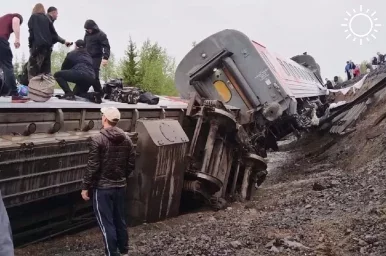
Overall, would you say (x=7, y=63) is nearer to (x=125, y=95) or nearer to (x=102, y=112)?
(x=125, y=95)

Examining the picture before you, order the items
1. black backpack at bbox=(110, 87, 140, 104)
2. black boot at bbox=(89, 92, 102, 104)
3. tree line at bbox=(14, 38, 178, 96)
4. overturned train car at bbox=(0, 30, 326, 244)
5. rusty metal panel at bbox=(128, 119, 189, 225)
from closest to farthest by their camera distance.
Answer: overturned train car at bbox=(0, 30, 326, 244) → rusty metal panel at bbox=(128, 119, 189, 225) → black boot at bbox=(89, 92, 102, 104) → black backpack at bbox=(110, 87, 140, 104) → tree line at bbox=(14, 38, 178, 96)

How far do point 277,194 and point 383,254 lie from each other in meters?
3.94

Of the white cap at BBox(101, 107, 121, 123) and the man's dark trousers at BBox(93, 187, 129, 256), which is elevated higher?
the white cap at BBox(101, 107, 121, 123)

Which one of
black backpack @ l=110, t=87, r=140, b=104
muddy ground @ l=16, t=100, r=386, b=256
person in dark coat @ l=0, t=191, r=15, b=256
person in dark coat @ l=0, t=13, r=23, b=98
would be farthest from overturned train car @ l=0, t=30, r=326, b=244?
Result: person in dark coat @ l=0, t=191, r=15, b=256

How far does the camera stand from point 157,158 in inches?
220

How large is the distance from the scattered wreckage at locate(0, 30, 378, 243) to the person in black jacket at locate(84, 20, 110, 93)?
47 centimetres

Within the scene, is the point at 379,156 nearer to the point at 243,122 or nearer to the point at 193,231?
the point at 243,122

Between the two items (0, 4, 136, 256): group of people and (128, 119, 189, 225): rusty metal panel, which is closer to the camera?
(0, 4, 136, 256): group of people

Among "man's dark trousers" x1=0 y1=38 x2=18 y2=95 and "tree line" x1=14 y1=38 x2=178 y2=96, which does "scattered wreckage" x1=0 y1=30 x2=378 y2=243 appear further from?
"tree line" x1=14 y1=38 x2=178 y2=96

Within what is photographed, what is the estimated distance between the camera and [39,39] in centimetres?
617

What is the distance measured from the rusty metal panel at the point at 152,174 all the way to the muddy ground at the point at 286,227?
0.58 ft

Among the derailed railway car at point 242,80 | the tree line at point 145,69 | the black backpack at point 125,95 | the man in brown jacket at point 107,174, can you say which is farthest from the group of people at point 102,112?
the tree line at point 145,69

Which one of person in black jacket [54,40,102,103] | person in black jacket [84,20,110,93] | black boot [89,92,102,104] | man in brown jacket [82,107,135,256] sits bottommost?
man in brown jacket [82,107,135,256]

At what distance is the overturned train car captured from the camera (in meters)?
4.24
